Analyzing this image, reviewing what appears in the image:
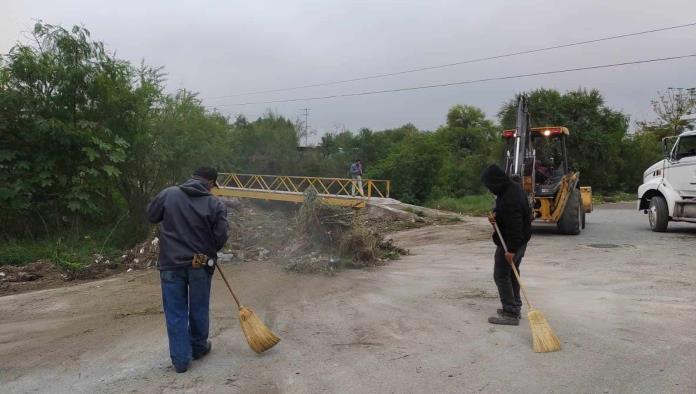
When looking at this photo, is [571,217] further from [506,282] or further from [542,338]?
[542,338]

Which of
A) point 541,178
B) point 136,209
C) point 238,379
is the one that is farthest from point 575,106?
point 238,379

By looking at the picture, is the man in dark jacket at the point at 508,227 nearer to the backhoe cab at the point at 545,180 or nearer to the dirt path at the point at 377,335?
the dirt path at the point at 377,335

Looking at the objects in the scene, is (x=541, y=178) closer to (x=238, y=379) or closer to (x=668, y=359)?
(x=668, y=359)

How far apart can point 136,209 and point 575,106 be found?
101 feet

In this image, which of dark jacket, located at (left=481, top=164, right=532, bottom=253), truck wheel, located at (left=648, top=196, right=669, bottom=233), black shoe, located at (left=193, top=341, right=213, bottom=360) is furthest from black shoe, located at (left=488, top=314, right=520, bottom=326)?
truck wheel, located at (left=648, top=196, right=669, bottom=233)

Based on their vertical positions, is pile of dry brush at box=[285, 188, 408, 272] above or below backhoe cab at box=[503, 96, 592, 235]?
below

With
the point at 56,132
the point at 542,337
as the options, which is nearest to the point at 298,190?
the point at 56,132

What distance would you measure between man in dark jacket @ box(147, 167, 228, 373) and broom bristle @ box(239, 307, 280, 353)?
340 mm

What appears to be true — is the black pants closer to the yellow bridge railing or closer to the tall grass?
the yellow bridge railing

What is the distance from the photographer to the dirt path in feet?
14.3

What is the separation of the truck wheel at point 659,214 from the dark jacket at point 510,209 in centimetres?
949

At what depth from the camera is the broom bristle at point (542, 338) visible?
16.1 feet

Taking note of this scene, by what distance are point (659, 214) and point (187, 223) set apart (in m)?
12.5

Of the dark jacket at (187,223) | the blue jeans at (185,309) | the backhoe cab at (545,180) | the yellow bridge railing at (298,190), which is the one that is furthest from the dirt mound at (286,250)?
the yellow bridge railing at (298,190)
